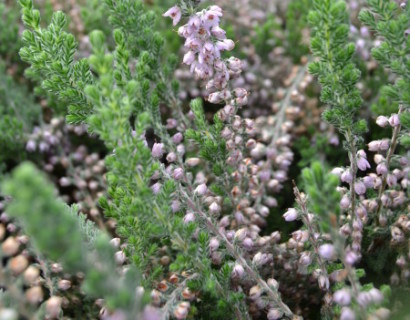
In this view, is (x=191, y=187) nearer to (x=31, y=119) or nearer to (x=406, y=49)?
(x=406, y=49)

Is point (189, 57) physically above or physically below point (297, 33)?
above

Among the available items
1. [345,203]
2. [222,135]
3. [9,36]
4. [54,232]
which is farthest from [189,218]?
[9,36]

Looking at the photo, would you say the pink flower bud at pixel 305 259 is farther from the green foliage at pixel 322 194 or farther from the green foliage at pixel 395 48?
the green foliage at pixel 395 48

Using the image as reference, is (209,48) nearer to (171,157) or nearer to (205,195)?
(171,157)

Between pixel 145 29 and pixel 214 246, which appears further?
pixel 145 29

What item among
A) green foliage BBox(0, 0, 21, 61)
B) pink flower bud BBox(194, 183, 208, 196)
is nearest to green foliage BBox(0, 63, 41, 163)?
green foliage BBox(0, 0, 21, 61)

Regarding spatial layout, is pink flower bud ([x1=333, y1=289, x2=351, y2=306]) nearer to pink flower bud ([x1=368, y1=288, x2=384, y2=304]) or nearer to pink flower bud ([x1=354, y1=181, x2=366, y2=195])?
pink flower bud ([x1=368, y1=288, x2=384, y2=304])

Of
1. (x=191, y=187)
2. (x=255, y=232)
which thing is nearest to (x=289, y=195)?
(x=255, y=232)
